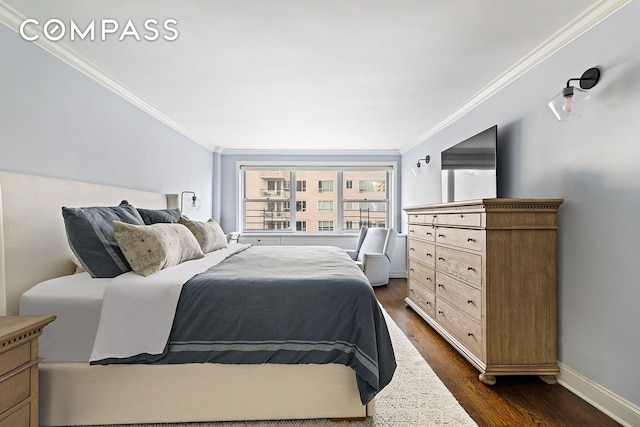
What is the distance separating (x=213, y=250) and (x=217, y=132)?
2370 millimetres

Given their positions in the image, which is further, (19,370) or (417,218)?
(417,218)

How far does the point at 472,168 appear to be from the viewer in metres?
3.26

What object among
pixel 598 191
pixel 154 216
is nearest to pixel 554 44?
pixel 598 191

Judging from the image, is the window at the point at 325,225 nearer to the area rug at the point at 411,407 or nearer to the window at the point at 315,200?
the window at the point at 315,200

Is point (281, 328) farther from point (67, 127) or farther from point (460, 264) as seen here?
point (67, 127)

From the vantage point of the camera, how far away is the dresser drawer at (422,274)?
3.20 metres

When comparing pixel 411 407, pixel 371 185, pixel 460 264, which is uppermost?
pixel 371 185

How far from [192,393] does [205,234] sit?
1.48 meters

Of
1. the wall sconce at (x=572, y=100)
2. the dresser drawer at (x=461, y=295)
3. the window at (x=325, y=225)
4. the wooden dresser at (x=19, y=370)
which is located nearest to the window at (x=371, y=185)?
the window at (x=325, y=225)

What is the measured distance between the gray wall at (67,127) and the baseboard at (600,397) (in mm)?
3731

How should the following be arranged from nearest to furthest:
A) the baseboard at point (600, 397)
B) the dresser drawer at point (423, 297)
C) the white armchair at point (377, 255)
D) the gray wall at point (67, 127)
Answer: the baseboard at point (600, 397) < the gray wall at point (67, 127) < the dresser drawer at point (423, 297) < the white armchair at point (377, 255)

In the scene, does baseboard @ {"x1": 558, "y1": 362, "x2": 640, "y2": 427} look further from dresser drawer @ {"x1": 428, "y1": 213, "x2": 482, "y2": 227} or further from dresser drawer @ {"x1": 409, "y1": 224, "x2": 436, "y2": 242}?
dresser drawer @ {"x1": 409, "y1": 224, "x2": 436, "y2": 242}

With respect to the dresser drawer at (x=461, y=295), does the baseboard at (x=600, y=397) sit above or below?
below

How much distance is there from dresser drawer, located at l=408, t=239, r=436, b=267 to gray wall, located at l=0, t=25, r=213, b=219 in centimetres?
304
